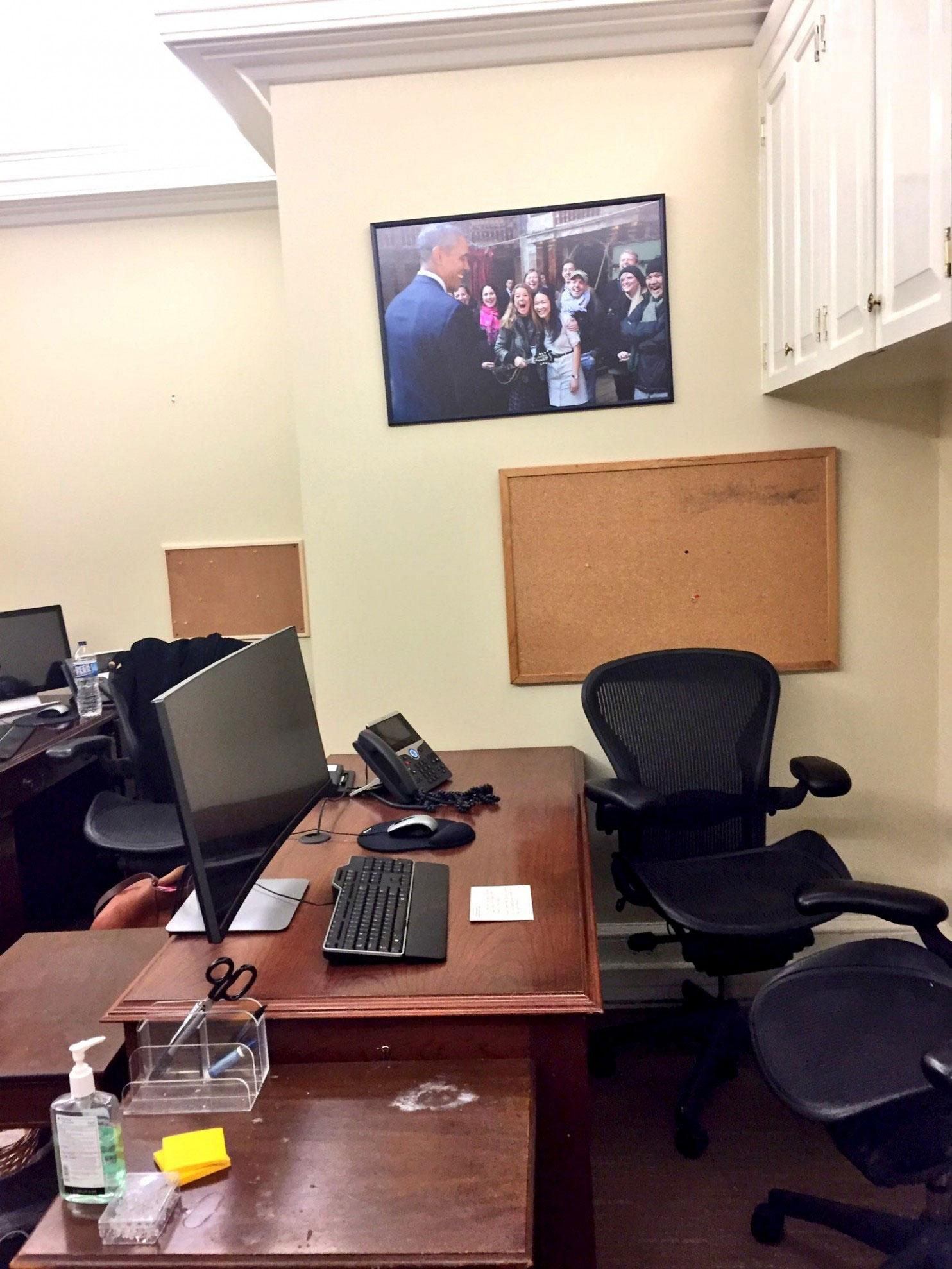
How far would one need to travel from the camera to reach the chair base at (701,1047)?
2.16 meters

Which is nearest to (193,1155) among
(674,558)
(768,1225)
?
(768,1225)

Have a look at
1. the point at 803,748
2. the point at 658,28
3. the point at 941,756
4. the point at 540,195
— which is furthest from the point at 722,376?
the point at 941,756

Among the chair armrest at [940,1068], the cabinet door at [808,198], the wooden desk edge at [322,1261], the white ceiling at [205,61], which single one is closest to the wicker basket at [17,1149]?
the wooden desk edge at [322,1261]

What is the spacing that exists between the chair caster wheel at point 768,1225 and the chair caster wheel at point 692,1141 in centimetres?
25

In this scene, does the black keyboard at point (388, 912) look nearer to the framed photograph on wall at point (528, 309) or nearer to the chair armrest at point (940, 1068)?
the chair armrest at point (940, 1068)

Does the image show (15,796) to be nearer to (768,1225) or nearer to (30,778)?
(30,778)

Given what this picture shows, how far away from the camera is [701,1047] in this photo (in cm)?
242

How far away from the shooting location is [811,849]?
239 centimetres

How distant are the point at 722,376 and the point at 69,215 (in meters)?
2.73

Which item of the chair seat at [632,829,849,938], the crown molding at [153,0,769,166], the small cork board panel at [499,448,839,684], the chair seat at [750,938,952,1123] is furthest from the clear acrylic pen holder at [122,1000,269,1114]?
the crown molding at [153,0,769,166]

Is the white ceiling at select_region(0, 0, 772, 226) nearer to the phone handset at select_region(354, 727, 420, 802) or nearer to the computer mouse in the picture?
the phone handset at select_region(354, 727, 420, 802)

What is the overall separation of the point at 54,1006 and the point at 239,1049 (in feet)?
1.52

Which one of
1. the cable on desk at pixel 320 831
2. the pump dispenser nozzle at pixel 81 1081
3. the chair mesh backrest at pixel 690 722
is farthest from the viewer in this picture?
the chair mesh backrest at pixel 690 722

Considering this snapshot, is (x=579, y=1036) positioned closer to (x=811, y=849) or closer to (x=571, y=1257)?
(x=571, y=1257)
